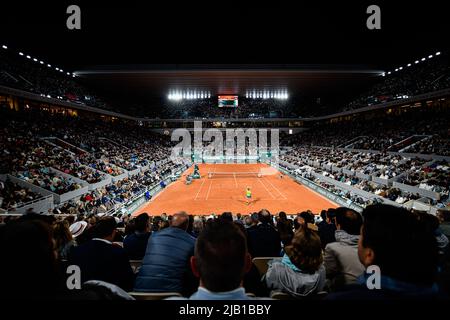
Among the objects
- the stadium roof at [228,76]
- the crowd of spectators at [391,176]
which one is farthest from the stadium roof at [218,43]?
the crowd of spectators at [391,176]

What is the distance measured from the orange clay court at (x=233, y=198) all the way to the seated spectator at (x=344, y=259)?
15.0 meters

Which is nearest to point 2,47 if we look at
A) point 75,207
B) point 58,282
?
point 75,207

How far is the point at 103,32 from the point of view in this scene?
23.1m

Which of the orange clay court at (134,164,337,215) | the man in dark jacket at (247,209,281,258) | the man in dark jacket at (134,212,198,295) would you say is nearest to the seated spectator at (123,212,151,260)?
the man in dark jacket at (134,212,198,295)

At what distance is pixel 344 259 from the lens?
9.61ft

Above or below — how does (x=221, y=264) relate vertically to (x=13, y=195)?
above

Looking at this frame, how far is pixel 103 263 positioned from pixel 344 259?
3.12 metres

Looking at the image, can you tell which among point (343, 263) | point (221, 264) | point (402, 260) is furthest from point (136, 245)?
point (402, 260)

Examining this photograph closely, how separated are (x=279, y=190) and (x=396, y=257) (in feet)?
79.8

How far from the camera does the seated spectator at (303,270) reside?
237 centimetres

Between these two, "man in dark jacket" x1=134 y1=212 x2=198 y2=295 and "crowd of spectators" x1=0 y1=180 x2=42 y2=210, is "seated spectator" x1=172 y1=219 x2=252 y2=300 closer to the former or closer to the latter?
"man in dark jacket" x1=134 y1=212 x2=198 y2=295

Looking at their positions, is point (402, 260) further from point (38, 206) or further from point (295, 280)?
point (38, 206)
